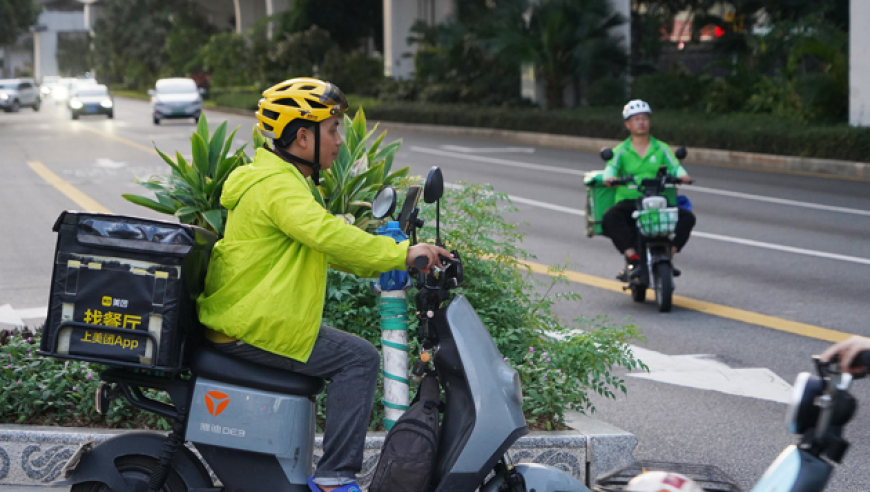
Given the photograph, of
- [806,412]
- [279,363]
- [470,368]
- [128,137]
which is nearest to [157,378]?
[279,363]

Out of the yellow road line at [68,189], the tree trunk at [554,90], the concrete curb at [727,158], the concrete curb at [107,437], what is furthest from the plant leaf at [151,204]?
Result: the tree trunk at [554,90]

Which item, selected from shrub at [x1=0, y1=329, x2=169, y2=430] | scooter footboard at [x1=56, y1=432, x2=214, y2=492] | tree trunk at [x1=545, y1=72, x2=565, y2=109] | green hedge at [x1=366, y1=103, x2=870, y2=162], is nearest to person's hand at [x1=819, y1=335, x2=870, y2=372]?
scooter footboard at [x1=56, y1=432, x2=214, y2=492]

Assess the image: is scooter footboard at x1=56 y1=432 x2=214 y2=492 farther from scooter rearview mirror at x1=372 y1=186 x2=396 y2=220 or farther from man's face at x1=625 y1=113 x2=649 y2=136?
man's face at x1=625 y1=113 x2=649 y2=136

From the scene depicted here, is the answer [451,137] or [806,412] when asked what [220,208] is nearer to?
[806,412]

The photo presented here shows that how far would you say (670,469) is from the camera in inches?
172

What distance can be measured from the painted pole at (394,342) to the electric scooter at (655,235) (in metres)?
5.06

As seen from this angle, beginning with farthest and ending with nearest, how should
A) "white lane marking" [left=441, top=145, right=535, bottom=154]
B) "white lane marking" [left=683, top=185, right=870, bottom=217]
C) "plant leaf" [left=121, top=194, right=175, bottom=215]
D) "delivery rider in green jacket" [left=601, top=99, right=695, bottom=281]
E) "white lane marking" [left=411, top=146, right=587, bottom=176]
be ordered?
"white lane marking" [left=441, top=145, right=535, bottom=154]
"white lane marking" [left=411, top=146, right=587, bottom=176]
"white lane marking" [left=683, top=185, right=870, bottom=217]
"delivery rider in green jacket" [left=601, top=99, right=695, bottom=281]
"plant leaf" [left=121, top=194, right=175, bottom=215]

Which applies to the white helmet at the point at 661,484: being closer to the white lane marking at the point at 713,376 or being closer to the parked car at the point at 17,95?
the white lane marking at the point at 713,376

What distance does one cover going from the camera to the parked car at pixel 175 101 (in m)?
39.7

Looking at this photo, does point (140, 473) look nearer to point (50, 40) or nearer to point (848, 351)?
point (848, 351)

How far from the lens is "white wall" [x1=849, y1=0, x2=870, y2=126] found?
68.6ft

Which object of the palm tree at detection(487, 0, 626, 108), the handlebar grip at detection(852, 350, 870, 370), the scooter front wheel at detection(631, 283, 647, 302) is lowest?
the scooter front wheel at detection(631, 283, 647, 302)

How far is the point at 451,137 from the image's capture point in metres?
31.3

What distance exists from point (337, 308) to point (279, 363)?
5.82ft
